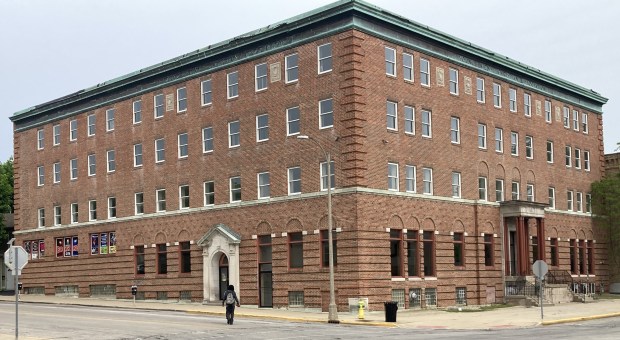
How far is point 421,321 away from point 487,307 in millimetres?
13287

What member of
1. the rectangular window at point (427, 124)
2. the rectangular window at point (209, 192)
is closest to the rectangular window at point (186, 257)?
the rectangular window at point (209, 192)

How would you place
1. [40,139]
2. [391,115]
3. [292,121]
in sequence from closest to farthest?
[391,115], [292,121], [40,139]

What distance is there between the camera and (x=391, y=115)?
4972 cm

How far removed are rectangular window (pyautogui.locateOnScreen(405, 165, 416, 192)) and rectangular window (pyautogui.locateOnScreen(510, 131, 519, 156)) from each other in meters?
12.8

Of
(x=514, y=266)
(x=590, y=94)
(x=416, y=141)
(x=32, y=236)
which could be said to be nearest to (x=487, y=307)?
(x=514, y=266)

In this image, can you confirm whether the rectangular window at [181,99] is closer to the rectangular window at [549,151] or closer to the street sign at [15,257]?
the rectangular window at [549,151]

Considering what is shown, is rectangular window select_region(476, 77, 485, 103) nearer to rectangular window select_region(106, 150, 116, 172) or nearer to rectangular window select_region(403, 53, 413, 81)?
rectangular window select_region(403, 53, 413, 81)

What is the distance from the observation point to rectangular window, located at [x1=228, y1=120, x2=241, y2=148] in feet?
178

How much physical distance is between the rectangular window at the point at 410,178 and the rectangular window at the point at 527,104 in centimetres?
1602

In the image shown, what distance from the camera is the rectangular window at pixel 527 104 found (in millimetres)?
62781

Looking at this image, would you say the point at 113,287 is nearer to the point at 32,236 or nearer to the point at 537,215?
the point at 32,236

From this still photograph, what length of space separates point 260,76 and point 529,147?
22.6 meters

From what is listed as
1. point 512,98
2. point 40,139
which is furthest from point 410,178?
point 40,139

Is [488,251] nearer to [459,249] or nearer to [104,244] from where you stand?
[459,249]
